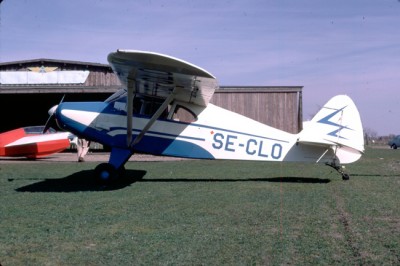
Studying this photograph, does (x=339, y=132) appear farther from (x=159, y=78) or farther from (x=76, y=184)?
(x=76, y=184)

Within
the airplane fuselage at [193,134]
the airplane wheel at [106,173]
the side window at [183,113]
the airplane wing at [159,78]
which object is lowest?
the airplane wheel at [106,173]

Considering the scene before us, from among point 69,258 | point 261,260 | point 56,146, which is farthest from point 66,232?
point 56,146

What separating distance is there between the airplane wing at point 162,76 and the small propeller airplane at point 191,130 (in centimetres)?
3

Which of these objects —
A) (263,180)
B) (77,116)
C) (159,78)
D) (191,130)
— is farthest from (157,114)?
(263,180)

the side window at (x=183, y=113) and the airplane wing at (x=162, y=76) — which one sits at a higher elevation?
the airplane wing at (x=162, y=76)

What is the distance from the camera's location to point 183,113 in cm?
1002

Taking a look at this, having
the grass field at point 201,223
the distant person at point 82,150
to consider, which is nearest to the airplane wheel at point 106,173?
the grass field at point 201,223

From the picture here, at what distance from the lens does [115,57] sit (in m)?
7.67

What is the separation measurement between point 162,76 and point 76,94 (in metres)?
18.8

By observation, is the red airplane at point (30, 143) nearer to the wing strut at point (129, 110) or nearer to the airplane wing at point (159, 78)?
the wing strut at point (129, 110)

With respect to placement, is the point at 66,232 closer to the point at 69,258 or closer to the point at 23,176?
the point at 69,258

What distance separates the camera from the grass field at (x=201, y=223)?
3998 millimetres

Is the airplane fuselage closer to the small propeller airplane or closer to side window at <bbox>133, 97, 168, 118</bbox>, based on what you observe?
the small propeller airplane

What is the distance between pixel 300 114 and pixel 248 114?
297 cm
